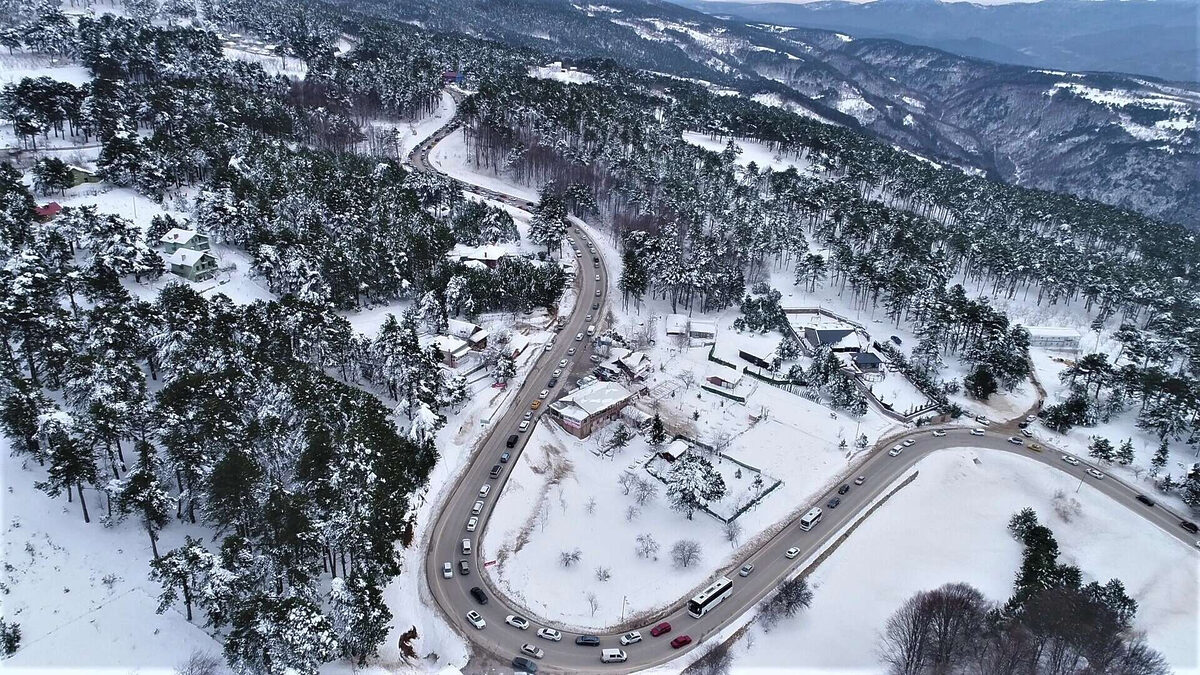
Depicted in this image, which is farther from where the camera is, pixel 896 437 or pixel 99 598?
pixel 896 437

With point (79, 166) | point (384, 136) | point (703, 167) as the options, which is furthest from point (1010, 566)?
point (384, 136)

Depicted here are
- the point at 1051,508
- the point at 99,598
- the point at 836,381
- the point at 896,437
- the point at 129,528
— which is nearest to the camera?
the point at 99,598

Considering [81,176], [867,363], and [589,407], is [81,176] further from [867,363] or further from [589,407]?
[867,363]

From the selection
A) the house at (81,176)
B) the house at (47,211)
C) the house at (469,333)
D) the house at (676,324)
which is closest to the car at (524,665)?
the house at (469,333)

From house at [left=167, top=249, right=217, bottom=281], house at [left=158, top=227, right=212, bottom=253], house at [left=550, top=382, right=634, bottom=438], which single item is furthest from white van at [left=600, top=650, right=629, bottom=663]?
house at [left=158, top=227, right=212, bottom=253]

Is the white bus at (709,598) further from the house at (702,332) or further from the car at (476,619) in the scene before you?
the house at (702,332)

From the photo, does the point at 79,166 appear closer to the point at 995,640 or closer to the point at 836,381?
the point at 836,381
